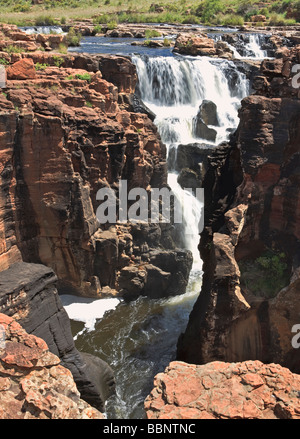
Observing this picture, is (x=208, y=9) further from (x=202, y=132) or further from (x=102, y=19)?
(x=202, y=132)

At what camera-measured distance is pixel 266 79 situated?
1398 centimetres

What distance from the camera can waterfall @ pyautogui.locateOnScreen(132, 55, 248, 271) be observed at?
28672 millimetres

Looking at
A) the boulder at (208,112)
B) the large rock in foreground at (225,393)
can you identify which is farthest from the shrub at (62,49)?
the large rock in foreground at (225,393)

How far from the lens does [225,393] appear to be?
705 centimetres

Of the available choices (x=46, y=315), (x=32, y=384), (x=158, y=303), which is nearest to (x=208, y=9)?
(x=158, y=303)

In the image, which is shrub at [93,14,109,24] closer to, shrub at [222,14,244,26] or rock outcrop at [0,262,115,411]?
shrub at [222,14,244,26]

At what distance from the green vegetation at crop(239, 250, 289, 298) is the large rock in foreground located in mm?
4818

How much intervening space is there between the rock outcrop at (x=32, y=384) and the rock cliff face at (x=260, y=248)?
17.7ft

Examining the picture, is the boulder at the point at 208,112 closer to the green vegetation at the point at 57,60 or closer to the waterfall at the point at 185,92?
the waterfall at the point at 185,92

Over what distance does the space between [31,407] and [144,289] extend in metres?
13.5

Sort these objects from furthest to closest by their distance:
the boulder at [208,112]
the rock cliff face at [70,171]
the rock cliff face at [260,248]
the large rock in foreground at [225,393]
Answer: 1. the boulder at [208,112]
2. the rock cliff face at [70,171]
3. the rock cliff face at [260,248]
4. the large rock in foreground at [225,393]

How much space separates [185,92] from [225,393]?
2713 centimetres

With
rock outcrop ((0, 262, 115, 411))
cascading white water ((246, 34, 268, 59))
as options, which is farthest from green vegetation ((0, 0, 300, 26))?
rock outcrop ((0, 262, 115, 411))

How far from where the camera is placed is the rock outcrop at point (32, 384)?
6.77 metres
